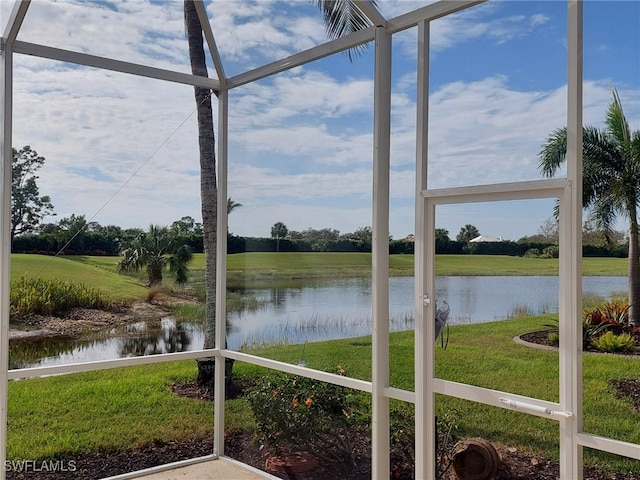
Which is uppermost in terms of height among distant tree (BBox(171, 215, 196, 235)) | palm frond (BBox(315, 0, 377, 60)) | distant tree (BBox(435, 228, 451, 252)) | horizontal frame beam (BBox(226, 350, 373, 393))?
palm frond (BBox(315, 0, 377, 60))

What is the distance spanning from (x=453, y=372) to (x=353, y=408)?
0.84 m

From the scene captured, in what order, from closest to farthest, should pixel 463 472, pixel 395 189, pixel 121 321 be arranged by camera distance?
pixel 463 472 → pixel 395 189 → pixel 121 321

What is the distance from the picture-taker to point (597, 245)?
2.37 metres

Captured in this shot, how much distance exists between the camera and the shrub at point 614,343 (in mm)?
2312

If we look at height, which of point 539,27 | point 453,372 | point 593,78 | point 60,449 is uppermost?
point 539,27

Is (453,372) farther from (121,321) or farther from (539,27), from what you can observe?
(121,321)

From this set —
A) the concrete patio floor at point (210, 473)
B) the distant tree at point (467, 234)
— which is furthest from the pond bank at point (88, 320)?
the distant tree at point (467, 234)

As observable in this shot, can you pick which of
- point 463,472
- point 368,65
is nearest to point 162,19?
point 368,65

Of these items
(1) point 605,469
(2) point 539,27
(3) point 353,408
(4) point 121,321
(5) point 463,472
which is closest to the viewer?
(1) point 605,469

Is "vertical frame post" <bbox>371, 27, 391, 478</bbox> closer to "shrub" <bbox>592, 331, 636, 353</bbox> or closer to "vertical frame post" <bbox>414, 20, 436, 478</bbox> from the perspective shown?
"vertical frame post" <bbox>414, 20, 436, 478</bbox>

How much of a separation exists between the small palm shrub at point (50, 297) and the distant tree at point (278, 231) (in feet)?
4.62

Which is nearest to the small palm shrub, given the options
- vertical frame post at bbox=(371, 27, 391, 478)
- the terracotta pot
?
the terracotta pot

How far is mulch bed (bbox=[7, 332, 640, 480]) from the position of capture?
2486mm

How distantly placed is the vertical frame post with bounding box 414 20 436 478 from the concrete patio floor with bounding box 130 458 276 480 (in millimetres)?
1502
